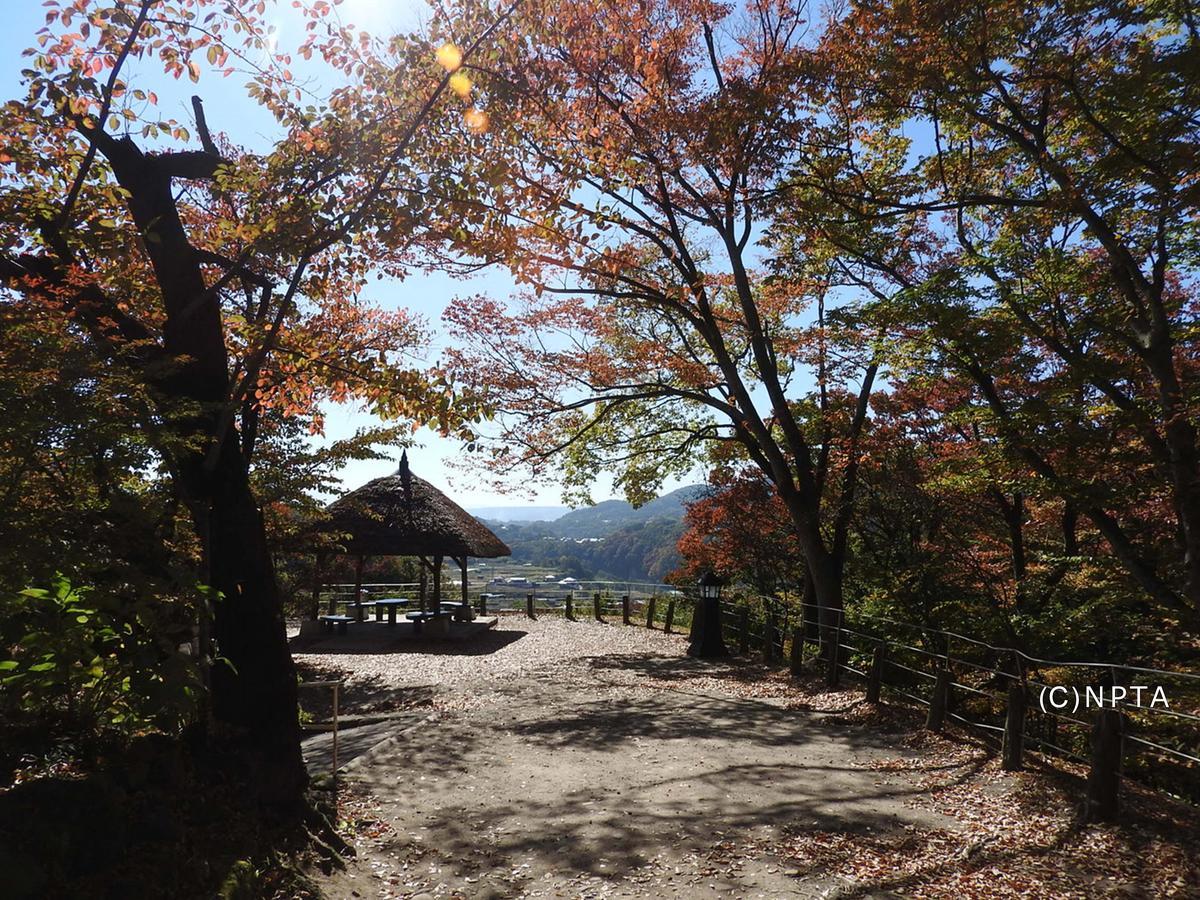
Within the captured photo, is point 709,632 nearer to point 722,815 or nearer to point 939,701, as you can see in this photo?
point 939,701

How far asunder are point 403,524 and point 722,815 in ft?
41.4

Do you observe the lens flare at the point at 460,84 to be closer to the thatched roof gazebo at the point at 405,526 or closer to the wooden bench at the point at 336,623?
the thatched roof gazebo at the point at 405,526

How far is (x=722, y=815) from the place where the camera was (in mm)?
4883

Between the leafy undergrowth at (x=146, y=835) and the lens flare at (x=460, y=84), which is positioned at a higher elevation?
the lens flare at (x=460, y=84)

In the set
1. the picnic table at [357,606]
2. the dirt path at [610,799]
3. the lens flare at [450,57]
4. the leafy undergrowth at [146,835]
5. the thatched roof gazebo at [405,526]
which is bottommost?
the dirt path at [610,799]

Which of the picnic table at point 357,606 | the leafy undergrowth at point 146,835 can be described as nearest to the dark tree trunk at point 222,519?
the leafy undergrowth at point 146,835

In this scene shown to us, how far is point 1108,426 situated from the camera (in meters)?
7.11

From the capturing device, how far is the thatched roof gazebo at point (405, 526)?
16.0 meters

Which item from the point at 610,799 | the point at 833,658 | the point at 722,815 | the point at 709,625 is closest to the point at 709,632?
the point at 709,625

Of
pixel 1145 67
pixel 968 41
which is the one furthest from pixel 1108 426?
pixel 968 41

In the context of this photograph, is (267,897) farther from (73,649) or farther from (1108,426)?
(1108,426)

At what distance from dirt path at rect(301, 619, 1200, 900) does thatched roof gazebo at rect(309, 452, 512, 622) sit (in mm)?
8249

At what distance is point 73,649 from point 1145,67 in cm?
767

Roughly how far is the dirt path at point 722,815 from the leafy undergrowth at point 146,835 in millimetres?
487
